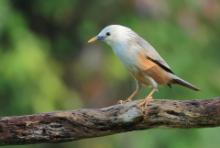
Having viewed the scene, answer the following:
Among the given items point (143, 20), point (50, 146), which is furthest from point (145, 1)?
point (50, 146)

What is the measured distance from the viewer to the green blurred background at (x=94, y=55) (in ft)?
27.6

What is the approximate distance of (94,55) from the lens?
963 cm

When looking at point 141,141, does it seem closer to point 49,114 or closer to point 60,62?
point 60,62

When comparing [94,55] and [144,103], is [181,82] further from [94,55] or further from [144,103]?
[94,55]

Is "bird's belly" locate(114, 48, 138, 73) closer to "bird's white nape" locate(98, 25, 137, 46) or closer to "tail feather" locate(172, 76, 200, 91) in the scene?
"bird's white nape" locate(98, 25, 137, 46)

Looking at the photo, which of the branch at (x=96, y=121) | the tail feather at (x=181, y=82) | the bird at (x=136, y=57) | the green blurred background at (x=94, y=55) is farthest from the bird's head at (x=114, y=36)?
the green blurred background at (x=94, y=55)

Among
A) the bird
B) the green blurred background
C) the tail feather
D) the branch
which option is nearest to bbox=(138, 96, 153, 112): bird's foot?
the branch

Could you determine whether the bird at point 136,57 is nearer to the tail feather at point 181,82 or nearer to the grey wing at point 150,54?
the grey wing at point 150,54

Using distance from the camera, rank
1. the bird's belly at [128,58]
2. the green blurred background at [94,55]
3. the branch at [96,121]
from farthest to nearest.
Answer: the green blurred background at [94,55] < the bird's belly at [128,58] < the branch at [96,121]

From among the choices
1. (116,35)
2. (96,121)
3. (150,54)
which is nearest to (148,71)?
(150,54)

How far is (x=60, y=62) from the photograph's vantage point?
9797mm

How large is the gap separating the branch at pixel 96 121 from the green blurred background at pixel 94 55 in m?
3.74

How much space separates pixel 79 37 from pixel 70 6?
1.17 ft

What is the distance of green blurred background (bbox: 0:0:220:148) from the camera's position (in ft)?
27.6
